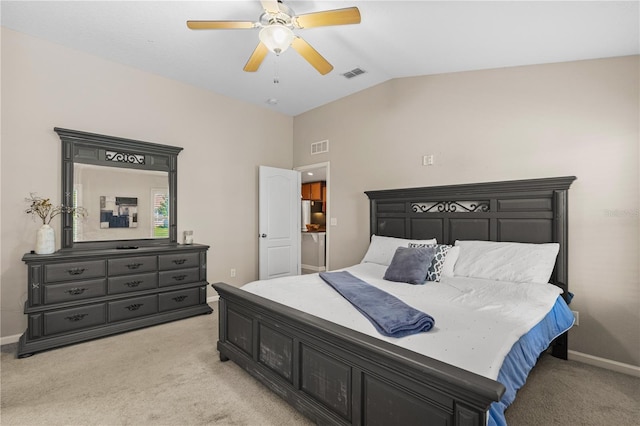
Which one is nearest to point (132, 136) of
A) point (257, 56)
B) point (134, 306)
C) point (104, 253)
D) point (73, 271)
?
point (104, 253)

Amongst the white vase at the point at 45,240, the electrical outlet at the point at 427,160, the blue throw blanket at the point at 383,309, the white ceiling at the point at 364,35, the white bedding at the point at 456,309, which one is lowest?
the white bedding at the point at 456,309

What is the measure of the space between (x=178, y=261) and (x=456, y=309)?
3.09 m

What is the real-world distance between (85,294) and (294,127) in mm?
3932

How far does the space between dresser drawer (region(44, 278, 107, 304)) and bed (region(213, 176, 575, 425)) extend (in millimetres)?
1481

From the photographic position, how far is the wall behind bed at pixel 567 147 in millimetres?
2557

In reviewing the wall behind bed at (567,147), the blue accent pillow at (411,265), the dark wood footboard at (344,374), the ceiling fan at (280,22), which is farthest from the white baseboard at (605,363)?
the ceiling fan at (280,22)

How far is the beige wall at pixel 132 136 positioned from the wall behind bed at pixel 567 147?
2.16 m

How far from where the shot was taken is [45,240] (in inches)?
117

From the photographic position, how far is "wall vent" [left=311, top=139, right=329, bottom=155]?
496 cm

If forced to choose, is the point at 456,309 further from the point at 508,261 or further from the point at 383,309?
the point at 508,261

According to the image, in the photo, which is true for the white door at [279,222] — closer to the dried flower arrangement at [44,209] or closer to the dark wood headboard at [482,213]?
the dark wood headboard at [482,213]

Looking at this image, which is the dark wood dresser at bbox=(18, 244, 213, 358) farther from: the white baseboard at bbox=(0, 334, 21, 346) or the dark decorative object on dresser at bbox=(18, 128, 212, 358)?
the white baseboard at bbox=(0, 334, 21, 346)

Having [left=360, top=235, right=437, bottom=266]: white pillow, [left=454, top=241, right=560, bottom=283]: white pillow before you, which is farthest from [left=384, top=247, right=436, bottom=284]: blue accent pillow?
[left=360, top=235, right=437, bottom=266]: white pillow

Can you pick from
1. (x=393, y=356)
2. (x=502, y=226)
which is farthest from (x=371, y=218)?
(x=393, y=356)
